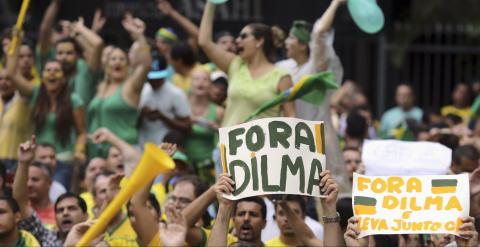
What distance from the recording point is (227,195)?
8406 mm

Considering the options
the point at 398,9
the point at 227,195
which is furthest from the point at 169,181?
the point at 398,9

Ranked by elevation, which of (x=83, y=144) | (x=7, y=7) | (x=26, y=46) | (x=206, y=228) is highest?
(x=7, y=7)

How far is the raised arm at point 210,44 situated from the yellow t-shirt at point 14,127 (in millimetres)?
2503

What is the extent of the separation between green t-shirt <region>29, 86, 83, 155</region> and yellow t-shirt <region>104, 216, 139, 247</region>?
2.75 metres

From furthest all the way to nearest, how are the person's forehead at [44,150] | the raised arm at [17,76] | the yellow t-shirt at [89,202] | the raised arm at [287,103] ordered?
1. the raised arm at [17,76]
2. the person's forehead at [44,150]
3. the yellow t-shirt at [89,202]
4. the raised arm at [287,103]

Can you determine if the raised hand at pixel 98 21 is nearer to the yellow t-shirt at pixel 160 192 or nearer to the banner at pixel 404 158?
the yellow t-shirt at pixel 160 192

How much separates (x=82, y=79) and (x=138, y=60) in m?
1.48

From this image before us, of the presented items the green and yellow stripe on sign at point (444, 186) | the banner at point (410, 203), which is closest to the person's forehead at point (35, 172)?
the banner at point (410, 203)

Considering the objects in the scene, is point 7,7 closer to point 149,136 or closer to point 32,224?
point 149,136

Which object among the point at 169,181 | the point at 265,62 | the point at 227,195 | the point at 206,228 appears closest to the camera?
the point at 227,195

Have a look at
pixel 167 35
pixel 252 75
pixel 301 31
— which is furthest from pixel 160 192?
pixel 167 35

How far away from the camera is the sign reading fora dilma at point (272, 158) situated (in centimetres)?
840

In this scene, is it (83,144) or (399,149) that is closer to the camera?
(399,149)

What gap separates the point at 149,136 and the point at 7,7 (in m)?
6.56
